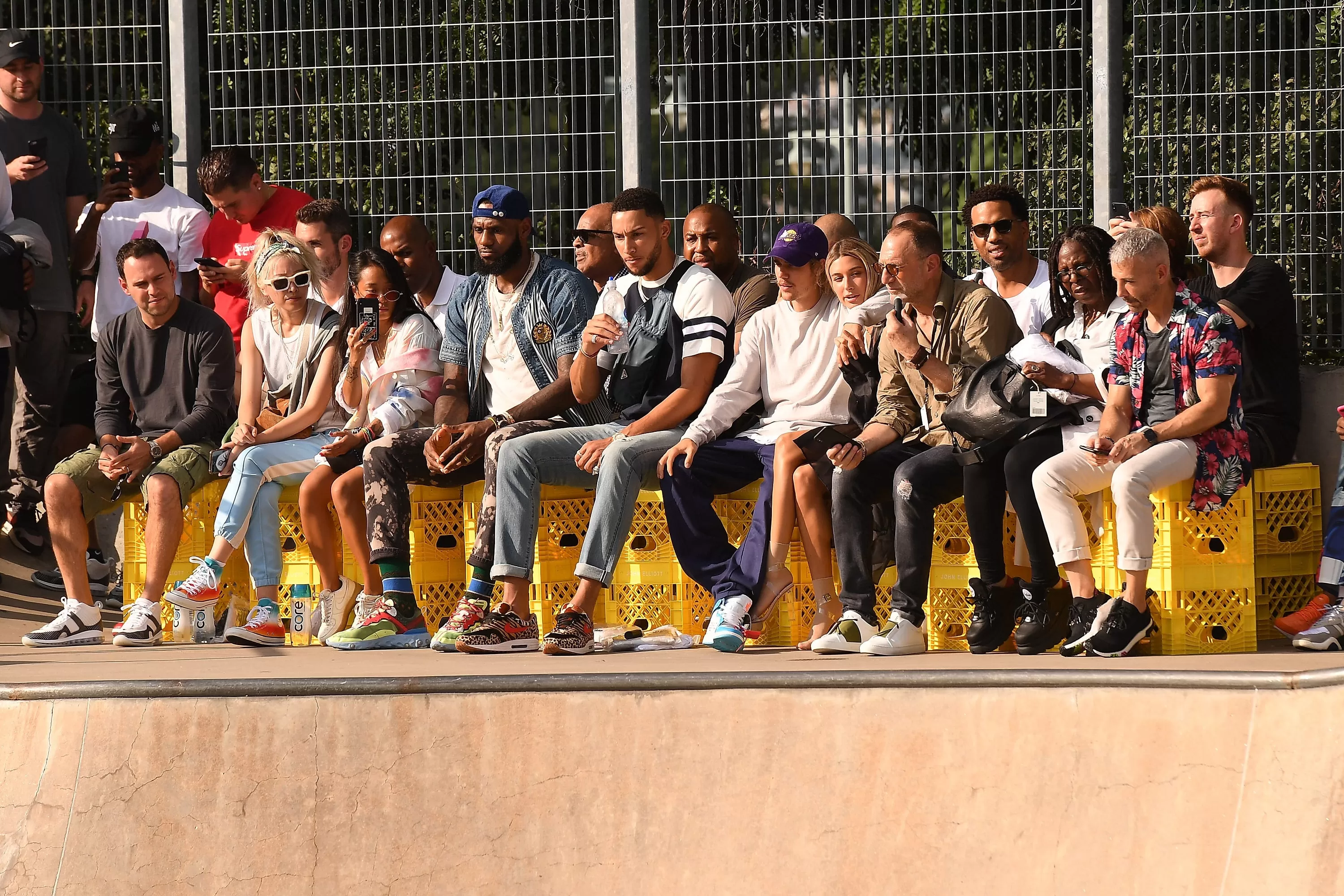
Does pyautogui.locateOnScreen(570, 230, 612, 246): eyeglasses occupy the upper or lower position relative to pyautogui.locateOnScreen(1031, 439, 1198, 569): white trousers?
upper

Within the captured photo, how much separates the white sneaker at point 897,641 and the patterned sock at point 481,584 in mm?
1580

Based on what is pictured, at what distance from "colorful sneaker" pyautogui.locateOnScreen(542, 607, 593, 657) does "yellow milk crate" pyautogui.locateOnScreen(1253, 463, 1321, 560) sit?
2723 millimetres

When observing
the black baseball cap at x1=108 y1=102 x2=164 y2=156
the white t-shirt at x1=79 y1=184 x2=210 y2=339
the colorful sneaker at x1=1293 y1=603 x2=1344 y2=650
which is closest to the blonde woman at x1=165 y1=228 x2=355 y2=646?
the white t-shirt at x1=79 y1=184 x2=210 y2=339

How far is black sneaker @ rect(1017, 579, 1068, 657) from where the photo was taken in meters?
6.17

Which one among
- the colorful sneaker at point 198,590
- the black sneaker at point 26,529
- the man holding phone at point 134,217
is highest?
the man holding phone at point 134,217

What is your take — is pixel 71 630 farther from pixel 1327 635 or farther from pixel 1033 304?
pixel 1327 635

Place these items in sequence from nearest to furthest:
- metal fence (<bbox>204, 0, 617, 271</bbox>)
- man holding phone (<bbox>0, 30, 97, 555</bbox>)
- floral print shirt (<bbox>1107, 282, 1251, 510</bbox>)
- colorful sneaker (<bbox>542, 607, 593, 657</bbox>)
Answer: floral print shirt (<bbox>1107, 282, 1251, 510</bbox>) → colorful sneaker (<bbox>542, 607, 593, 657</bbox>) → man holding phone (<bbox>0, 30, 97, 555</bbox>) → metal fence (<bbox>204, 0, 617, 271</bbox>)

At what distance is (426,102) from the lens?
29.6 feet

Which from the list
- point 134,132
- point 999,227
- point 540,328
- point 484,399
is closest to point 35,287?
point 134,132

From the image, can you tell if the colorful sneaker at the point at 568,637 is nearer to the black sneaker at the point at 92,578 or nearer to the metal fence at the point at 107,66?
the black sneaker at the point at 92,578

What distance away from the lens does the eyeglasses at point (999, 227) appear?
703 centimetres

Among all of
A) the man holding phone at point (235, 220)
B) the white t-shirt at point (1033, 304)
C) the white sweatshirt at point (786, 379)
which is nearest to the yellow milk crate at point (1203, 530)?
the white t-shirt at point (1033, 304)

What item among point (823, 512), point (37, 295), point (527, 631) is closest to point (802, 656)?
point (823, 512)

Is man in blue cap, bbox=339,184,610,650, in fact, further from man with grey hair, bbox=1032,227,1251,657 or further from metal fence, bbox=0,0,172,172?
metal fence, bbox=0,0,172,172
